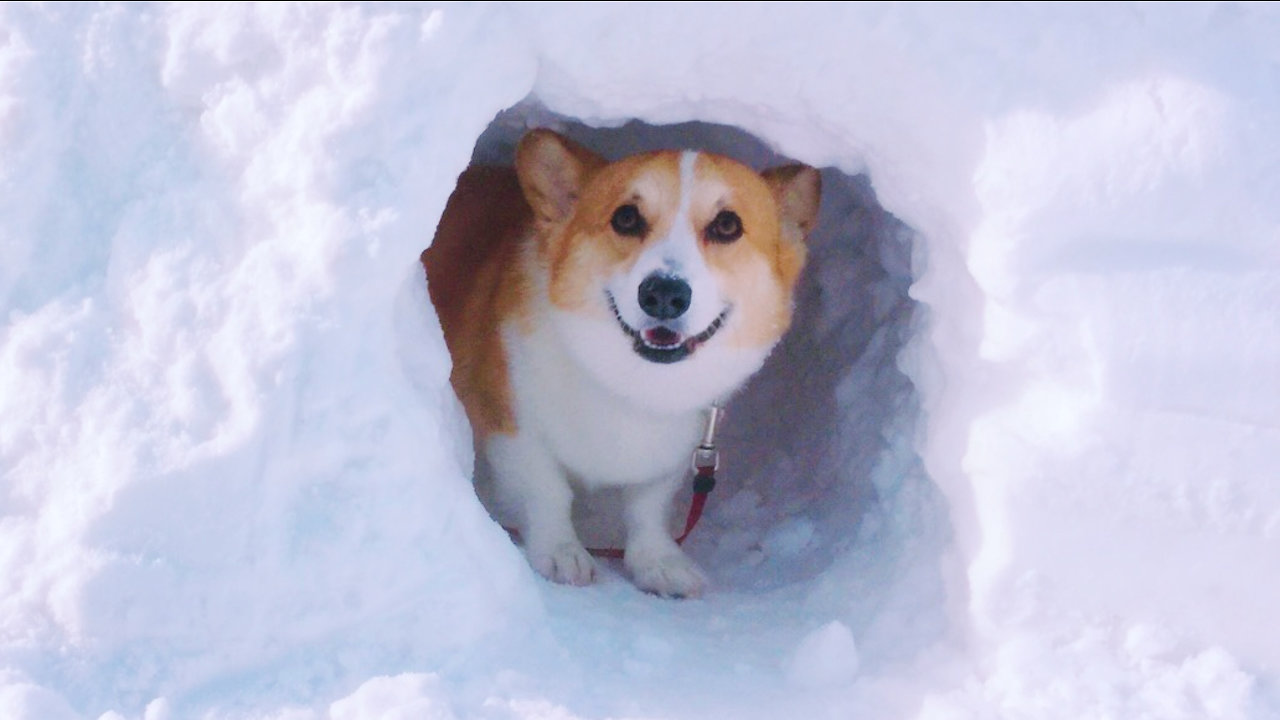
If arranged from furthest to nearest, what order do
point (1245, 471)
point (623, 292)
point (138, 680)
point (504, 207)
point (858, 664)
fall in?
point (504, 207)
point (623, 292)
point (858, 664)
point (1245, 471)
point (138, 680)

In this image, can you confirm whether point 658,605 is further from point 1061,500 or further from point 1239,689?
point 1239,689

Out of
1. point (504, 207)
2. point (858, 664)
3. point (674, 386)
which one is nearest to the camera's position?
point (858, 664)

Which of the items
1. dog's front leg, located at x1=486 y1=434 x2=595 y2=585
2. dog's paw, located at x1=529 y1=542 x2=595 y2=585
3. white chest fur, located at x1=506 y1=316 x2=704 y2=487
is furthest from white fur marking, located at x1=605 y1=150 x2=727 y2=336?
dog's paw, located at x1=529 y1=542 x2=595 y2=585

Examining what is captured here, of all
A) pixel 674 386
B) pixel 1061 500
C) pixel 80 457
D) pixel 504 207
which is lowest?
pixel 80 457

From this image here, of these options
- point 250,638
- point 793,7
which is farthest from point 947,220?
point 250,638

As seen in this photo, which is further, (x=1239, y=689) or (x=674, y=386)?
(x=674, y=386)

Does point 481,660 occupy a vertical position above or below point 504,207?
below
